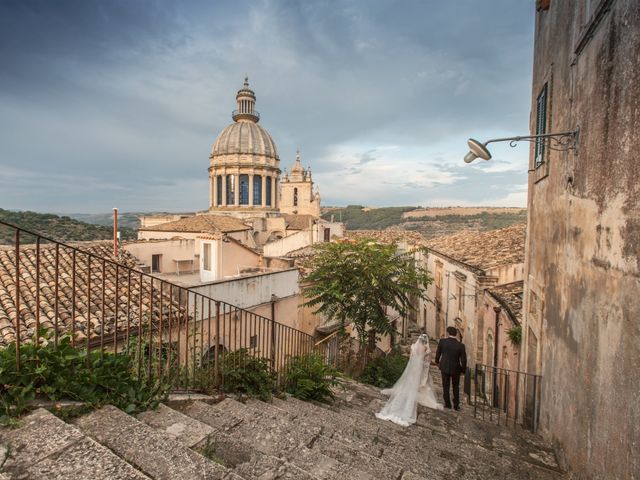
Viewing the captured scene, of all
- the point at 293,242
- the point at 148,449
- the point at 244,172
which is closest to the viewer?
the point at 148,449

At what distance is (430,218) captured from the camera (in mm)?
87562

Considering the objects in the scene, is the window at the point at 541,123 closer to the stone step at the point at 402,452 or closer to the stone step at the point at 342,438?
the stone step at the point at 402,452

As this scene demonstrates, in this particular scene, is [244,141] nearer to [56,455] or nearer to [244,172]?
[244,172]

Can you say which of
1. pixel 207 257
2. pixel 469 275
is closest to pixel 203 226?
pixel 207 257

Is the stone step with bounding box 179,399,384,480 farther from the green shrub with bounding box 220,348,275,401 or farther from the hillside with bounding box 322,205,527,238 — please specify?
the hillside with bounding box 322,205,527,238

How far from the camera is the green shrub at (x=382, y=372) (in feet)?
35.3

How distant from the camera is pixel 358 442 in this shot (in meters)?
4.77

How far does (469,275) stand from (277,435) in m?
13.0

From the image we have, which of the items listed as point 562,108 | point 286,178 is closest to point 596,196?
point 562,108

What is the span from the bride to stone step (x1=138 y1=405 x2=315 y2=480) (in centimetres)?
376

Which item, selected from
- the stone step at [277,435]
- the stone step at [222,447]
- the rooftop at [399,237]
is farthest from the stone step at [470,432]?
the rooftop at [399,237]

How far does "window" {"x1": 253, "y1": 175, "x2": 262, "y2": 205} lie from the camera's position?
1938 inches

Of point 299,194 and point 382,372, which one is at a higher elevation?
point 299,194

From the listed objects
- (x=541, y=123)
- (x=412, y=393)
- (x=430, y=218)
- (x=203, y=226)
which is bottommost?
(x=412, y=393)
